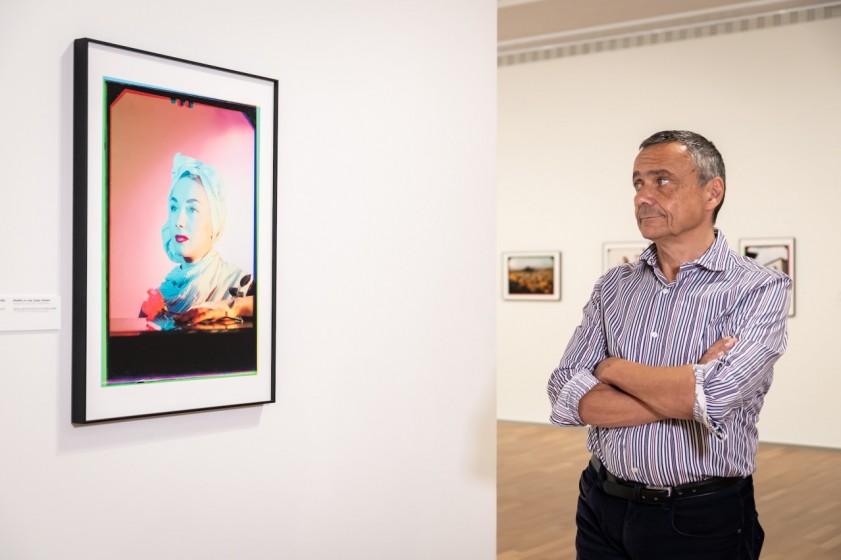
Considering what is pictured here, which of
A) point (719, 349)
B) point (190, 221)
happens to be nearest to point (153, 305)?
point (190, 221)

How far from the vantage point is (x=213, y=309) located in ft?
11.1

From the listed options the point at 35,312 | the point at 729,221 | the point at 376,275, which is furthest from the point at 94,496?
the point at 729,221

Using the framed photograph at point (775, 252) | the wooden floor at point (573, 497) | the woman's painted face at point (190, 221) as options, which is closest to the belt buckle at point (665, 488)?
the woman's painted face at point (190, 221)

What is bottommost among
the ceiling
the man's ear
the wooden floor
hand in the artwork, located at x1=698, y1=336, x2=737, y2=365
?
the wooden floor

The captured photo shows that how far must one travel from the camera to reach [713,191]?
3242mm

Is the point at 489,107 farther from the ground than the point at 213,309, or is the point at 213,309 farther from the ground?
the point at 489,107

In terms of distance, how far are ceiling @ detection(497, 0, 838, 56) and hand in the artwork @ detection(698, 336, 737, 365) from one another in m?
8.43

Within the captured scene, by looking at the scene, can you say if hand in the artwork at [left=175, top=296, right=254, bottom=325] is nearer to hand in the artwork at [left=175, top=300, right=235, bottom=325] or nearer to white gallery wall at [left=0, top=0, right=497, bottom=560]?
hand in the artwork at [left=175, top=300, right=235, bottom=325]

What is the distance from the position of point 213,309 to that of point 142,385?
39cm

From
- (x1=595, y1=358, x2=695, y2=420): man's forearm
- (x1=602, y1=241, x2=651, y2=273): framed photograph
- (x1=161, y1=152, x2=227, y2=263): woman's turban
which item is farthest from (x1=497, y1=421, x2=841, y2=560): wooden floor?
(x1=161, y1=152, x2=227, y2=263): woman's turban

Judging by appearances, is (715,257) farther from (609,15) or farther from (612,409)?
(609,15)

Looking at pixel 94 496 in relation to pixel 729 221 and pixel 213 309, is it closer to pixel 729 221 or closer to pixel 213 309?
pixel 213 309

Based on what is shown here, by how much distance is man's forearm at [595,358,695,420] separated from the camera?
296 cm

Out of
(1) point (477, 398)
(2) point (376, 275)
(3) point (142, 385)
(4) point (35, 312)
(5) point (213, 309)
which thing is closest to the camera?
(4) point (35, 312)
